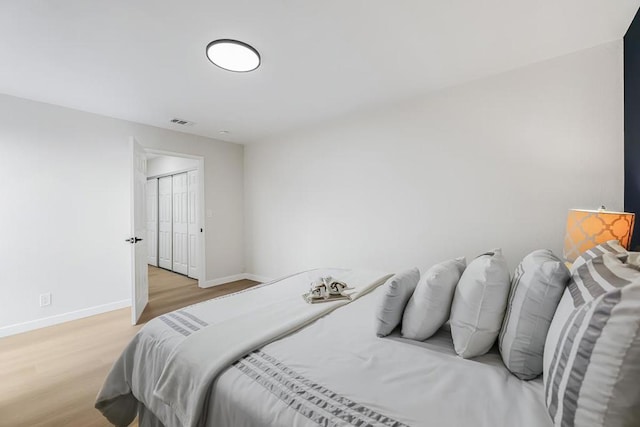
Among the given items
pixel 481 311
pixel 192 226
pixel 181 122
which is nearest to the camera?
pixel 481 311

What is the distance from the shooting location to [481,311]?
1.15 metres

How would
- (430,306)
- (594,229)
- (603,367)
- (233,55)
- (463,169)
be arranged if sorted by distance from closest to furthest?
(603,367), (430,306), (594,229), (233,55), (463,169)

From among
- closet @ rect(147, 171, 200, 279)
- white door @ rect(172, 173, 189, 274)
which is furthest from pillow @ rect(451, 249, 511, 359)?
white door @ rect(172, 173, 189, 274)

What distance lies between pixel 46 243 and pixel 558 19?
507 cm

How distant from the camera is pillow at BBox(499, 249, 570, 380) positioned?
0.98m

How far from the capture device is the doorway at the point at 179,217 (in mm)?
4539

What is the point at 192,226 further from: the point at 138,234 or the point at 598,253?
the point at 598,253

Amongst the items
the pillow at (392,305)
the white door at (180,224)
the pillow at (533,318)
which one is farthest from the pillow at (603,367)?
the white door at (180,224)

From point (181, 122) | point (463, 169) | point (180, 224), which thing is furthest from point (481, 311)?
point (180, 224)

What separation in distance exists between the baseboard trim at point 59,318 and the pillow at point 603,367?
14.4ft

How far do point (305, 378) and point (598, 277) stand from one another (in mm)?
991

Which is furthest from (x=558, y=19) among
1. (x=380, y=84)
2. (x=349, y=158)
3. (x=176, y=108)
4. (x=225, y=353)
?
(x=176, y=108)

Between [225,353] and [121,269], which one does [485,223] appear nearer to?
[225,353]

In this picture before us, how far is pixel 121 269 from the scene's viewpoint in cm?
371
